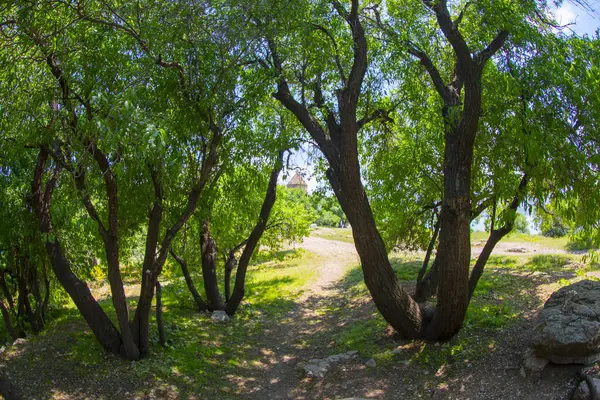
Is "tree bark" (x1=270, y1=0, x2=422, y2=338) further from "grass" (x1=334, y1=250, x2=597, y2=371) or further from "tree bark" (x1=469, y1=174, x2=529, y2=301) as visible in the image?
"tree bark" (x1=469, y1=174, x2=529, y2=301)

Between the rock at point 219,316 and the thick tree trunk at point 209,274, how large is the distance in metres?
0.29

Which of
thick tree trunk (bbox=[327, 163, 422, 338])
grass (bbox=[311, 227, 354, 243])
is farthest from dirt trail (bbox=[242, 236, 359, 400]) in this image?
grass (bbox=[311, 227, 354, 243])

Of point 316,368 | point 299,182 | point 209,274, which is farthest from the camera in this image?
point 299,182

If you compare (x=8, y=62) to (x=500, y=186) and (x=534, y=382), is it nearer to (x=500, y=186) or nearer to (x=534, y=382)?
(x=500, y=186)

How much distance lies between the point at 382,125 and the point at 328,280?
7736 mm

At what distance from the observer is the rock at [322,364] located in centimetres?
868

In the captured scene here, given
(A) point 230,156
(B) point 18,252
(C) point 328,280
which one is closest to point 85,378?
(B) point 18,252

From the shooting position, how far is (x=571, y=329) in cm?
652

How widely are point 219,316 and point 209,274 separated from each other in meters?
1.05

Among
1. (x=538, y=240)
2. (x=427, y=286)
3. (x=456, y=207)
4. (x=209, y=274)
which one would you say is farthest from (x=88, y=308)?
(x=538, y=240)

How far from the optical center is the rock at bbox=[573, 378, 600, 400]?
5.66 m

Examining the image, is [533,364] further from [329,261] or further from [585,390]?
[329,261]

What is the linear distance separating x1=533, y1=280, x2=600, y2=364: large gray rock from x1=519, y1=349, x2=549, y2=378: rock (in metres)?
0.07

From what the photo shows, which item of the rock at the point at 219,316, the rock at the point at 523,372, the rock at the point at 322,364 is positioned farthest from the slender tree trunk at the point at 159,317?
the rock at the point at 523,372
